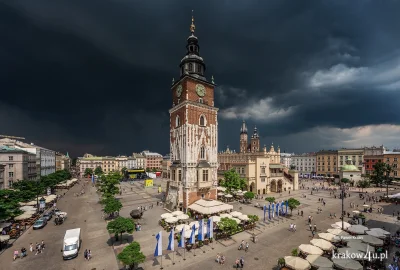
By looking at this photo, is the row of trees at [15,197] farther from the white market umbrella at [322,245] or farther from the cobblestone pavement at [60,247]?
the white market umbrella at [322,245]

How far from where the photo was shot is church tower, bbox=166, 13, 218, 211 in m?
42.9

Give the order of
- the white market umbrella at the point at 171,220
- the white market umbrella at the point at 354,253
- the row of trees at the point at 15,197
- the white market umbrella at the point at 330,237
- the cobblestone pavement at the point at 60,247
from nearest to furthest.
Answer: the white market umbrella at the point at 354,253 < the cobblestone pavement at the point at 60,247 < the white market umbrella at the point at 330,237 < the row of trees at the point at 15,197 < the white market umbrella at the point at 171,220

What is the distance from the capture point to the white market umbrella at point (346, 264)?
697 inches

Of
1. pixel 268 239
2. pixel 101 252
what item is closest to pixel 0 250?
pixel 101 252

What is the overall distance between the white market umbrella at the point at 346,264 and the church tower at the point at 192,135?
27.4 metres

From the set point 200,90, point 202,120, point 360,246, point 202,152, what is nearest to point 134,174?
point 202,152

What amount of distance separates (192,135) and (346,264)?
32394mm

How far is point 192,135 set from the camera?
4384 centimetres

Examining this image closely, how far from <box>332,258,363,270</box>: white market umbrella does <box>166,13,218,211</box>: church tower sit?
27.4 metres

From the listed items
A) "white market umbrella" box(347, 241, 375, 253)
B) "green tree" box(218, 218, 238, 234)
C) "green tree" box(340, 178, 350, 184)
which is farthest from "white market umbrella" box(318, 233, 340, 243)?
"green tree" box(340, 178, 350, 184)

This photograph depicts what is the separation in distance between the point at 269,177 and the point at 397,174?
73.1 m

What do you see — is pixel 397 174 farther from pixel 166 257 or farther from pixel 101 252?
pixel 101 252

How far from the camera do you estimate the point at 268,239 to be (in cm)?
2823

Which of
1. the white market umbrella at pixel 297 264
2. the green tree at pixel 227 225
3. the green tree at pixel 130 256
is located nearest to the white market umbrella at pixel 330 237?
the white market umbrella at pixel 297 264
